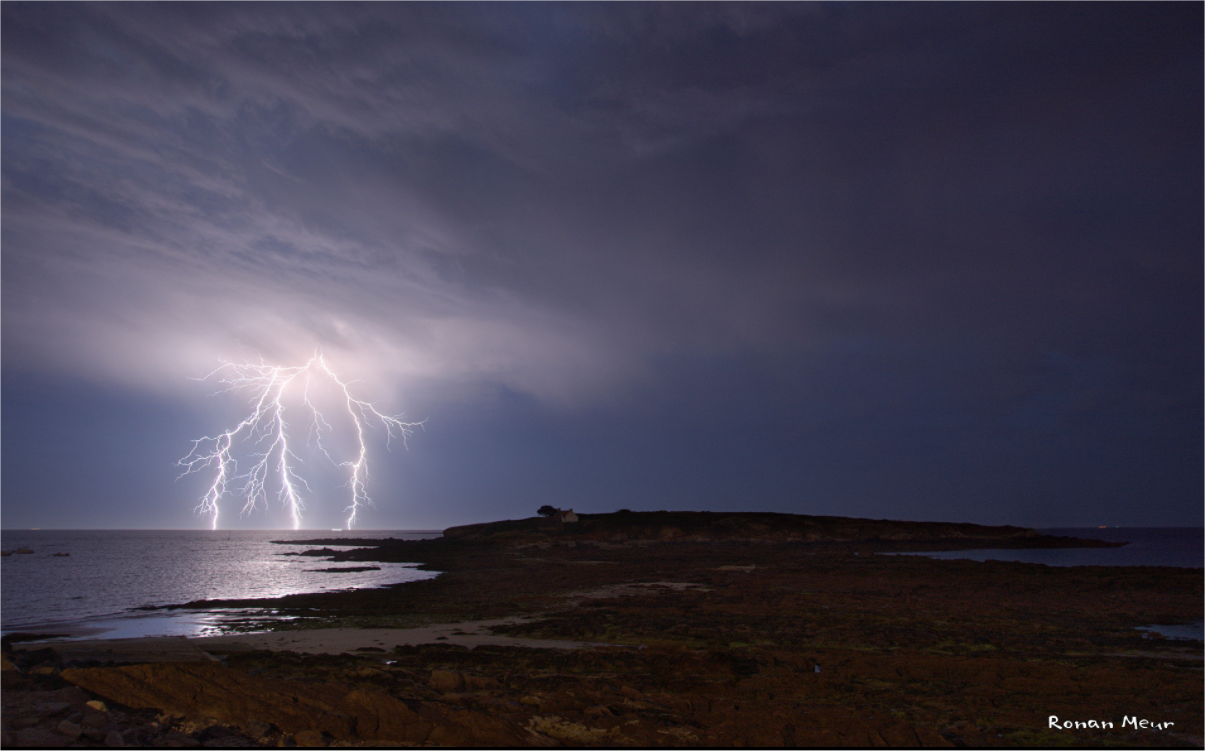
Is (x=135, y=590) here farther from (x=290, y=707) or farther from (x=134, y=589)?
(x=290, y=707)

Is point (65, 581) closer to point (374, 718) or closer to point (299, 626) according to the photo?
point (299, 626)

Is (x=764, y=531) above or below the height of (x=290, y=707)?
below

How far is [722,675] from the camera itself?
1249 centimetres

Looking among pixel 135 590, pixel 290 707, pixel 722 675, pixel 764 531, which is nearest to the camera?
pixel 290 707

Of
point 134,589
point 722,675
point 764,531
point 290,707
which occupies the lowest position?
point 764,531

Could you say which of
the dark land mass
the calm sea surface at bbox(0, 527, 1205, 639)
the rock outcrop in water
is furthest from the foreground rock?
the rock outcrop in water

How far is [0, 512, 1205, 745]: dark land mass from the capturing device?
28.2 ft

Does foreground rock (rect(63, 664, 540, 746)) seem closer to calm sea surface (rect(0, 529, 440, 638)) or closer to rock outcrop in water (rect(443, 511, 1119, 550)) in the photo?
calm sea surface (rect(0, 529, 440, 638))

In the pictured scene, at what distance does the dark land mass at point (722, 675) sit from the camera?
8594mm

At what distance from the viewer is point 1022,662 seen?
1389cm

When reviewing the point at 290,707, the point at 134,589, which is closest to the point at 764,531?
the point at 134,589

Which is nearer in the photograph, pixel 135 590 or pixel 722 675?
pixel 722 675

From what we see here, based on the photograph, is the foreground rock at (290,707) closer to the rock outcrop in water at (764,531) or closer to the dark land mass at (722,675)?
the dark land mass at (722,675)

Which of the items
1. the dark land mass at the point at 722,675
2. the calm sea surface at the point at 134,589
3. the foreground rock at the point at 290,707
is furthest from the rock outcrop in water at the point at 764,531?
the foreground rock at the point at 290,707
